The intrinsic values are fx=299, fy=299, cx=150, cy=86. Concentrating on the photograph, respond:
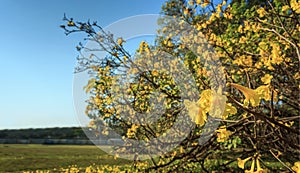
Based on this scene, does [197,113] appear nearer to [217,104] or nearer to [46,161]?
[217,104]

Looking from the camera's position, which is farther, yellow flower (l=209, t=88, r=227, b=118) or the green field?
the green field

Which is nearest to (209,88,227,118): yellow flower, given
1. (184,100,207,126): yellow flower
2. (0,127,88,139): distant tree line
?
(184,100,207,126): yellow flower

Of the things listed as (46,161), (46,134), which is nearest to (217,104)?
(46,161)

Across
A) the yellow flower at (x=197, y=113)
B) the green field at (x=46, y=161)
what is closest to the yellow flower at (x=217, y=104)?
the yellow flower at (x=197, y=113)

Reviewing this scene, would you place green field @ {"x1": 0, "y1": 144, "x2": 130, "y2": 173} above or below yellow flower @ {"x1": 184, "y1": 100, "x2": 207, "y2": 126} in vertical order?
below

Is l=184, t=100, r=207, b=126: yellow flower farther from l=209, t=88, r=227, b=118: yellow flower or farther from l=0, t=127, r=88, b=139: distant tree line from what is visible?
l=0, t=127, r=88, b=139: distant tree line

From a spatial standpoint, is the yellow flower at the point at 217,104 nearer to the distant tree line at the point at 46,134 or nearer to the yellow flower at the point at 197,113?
the yellow flower at the point at 197,113

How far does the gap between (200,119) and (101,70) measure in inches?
143

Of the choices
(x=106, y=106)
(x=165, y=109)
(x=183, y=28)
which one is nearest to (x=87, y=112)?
(x=106, y=106)

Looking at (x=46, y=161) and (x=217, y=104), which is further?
(x=46, y=161)

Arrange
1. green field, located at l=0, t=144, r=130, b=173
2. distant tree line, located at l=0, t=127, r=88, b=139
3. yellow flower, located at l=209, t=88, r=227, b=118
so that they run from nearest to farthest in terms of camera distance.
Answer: yellow flower, located at l=209, t=88, r=227, b=118 < green field, located at l=0, t=144, r=130, b=173 < distant tree line, located at l=0, t=127, r=88, b=139

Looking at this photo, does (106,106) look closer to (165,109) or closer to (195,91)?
(165,109)

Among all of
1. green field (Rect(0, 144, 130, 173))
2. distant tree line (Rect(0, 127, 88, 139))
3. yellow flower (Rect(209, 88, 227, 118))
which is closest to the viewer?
yellow flower (Rect(209, 88, 227, 118))

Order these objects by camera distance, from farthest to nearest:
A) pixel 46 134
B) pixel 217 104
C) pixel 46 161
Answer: pixel 46 134 < pixel 46 161 < pixel 217 104
